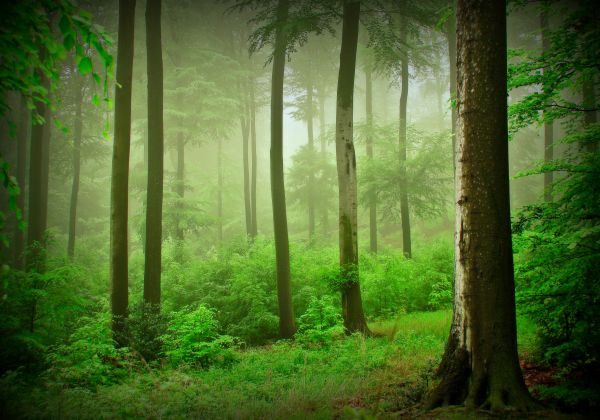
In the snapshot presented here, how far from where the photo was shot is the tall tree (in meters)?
8.81

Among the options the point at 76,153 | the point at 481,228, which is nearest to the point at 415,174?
the point at 481,228

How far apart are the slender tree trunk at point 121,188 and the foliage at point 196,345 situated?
1.41 m

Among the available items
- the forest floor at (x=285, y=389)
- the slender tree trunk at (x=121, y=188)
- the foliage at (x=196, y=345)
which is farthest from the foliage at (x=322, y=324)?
the slender tree trunk at (x=121, y=188)

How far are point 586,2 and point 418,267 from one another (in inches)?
375

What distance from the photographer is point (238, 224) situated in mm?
28609

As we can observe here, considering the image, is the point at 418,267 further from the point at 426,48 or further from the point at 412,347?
the point at 426,48

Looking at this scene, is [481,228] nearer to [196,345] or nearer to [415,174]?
[196,345]

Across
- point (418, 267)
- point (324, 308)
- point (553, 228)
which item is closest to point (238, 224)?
point (418, 267)

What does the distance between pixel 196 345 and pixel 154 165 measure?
5.01m

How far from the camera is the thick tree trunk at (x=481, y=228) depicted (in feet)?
11.7

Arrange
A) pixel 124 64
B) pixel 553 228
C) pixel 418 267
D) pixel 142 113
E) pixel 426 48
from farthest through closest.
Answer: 1. pixel 142 113
2. pixel 426 48
3. pixel 418 267
4. pixel 124 64
5. pixel 553 228

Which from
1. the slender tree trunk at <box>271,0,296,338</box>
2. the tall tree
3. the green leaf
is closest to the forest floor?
the slender tree trunk at <box>271,0,296,338</box>

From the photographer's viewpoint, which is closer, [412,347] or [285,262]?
[412,347]

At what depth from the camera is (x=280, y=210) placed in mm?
10000
